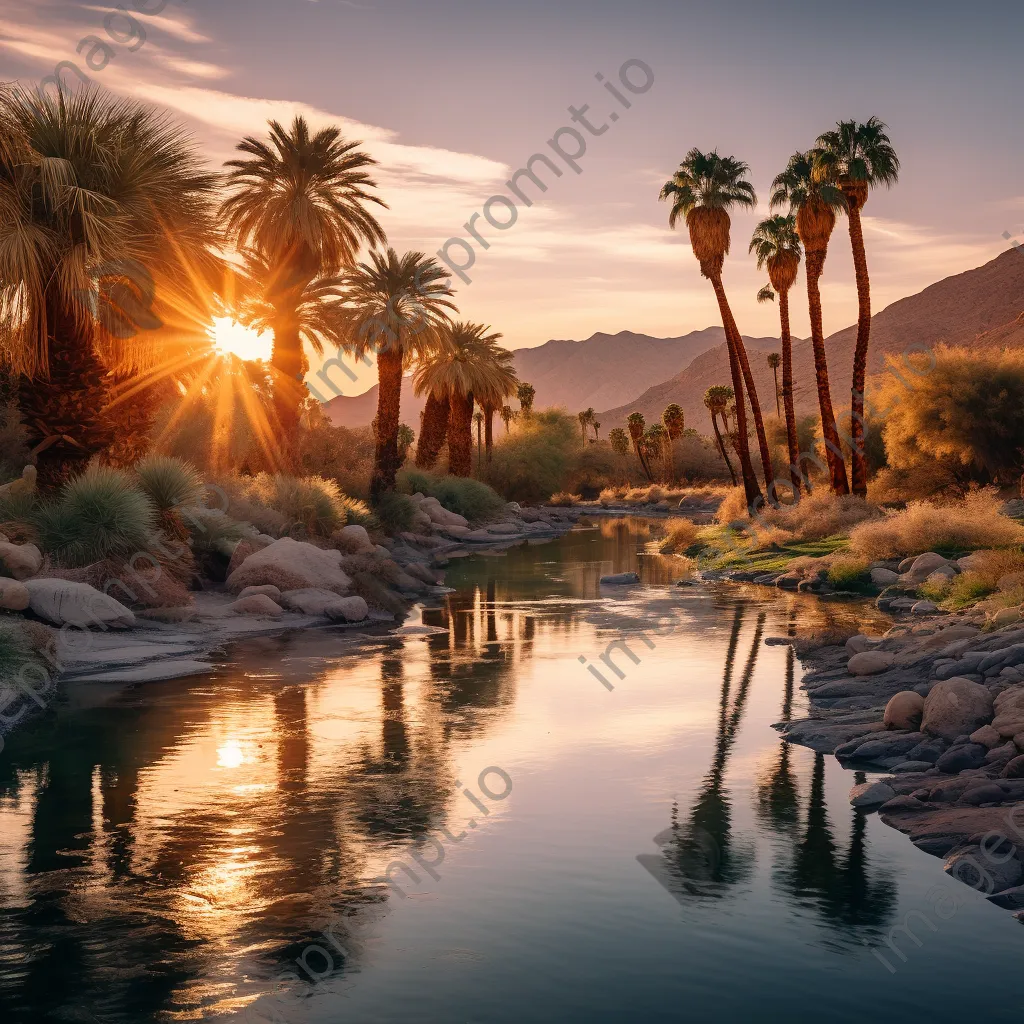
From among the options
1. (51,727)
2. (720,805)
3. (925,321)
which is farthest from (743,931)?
(925,321)

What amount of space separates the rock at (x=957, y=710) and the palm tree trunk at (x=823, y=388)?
2837 centimetres

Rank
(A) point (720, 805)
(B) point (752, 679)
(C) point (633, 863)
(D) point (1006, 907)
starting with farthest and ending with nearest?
(B) point (752, 679), (A) point (720, 805), (C) point (633, 863), (D) point (1006, 907)

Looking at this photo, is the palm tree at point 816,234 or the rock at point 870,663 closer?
the rock at point 870,663

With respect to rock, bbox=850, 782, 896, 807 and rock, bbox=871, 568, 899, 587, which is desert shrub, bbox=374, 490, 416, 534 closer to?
rock, bbox=871, 568, 899, 587

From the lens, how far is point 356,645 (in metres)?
19.0

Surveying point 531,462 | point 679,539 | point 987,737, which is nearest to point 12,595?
point 987,737

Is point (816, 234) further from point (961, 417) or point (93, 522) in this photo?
point (93, 522)

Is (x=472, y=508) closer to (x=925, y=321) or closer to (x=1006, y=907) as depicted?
(x=1006, y=907)

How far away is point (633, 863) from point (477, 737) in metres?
4.21

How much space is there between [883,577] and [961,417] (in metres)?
18.2

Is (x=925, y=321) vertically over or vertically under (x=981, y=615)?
over

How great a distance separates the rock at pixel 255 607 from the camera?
20734 millimetres

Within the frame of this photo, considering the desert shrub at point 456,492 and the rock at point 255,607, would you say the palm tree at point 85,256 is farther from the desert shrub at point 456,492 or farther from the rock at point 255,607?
the desert shrub at point 456,492

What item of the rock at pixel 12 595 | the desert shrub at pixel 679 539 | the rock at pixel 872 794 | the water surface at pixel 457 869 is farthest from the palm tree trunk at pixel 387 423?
the rock at pixel 872 794
